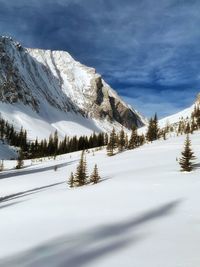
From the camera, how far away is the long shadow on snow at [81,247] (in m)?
8.96

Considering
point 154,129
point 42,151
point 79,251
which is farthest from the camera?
point 42,151

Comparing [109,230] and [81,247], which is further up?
[109,230]

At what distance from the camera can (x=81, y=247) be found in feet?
32.6

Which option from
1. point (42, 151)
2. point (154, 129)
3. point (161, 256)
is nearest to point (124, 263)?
point (161, 256)

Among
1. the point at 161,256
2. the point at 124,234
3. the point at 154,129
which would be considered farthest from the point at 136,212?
the point at 154,129

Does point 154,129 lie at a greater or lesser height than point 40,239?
greater

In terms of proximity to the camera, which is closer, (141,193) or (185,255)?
(185,255)

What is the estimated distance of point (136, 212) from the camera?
44.5ft

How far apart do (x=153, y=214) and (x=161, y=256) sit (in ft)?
13.9

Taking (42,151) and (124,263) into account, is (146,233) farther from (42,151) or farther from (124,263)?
(42,151)

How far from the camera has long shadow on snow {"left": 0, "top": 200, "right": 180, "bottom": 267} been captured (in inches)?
353

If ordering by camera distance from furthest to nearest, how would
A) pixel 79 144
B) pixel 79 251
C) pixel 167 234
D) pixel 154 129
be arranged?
1. pixel 79 144
2. pixel 154 129
3. pixel 167 234
4. pixel 79 251

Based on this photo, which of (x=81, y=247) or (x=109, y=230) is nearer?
(x=81, y=247)

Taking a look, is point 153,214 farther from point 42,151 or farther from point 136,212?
point 42,151
